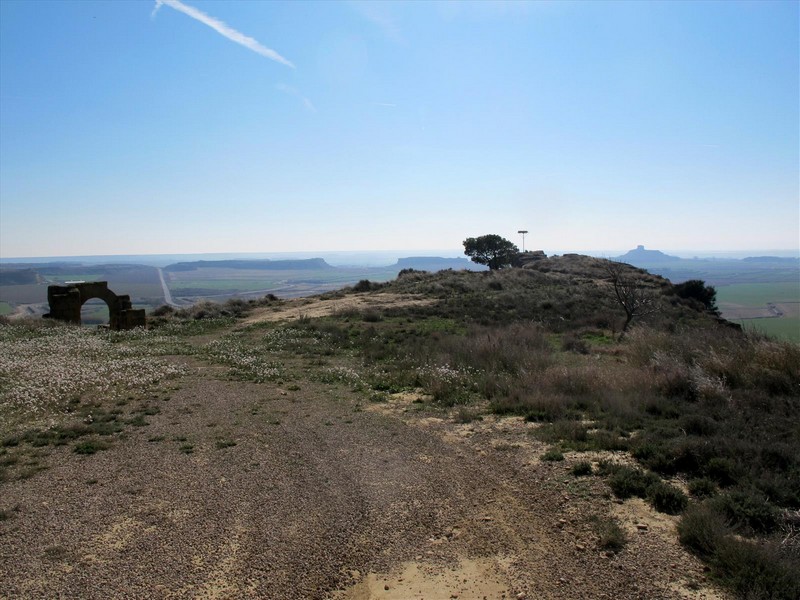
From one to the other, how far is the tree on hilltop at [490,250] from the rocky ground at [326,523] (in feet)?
179

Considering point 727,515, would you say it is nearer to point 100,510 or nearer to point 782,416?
point 782,416

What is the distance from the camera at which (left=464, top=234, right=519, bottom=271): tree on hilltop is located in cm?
6131

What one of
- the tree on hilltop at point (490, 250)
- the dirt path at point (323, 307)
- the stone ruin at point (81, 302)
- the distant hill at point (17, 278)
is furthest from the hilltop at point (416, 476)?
the distant hill at point (17, 278)

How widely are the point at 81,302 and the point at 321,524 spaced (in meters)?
27.1

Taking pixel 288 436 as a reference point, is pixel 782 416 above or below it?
above

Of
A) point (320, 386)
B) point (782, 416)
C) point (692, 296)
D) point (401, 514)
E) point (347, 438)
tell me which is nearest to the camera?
point (401, 514)

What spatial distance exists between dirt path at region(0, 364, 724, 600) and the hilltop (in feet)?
0.08

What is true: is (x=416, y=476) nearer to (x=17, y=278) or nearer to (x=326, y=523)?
(x=326, y=523)

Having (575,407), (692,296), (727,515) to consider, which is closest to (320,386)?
Answer: (575,407)

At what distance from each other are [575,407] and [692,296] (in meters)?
35.6

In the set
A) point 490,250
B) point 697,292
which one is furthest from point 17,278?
point 697,292

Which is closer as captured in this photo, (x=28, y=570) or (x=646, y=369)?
(x=28, y=570)

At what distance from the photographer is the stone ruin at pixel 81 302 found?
24922 millimetres

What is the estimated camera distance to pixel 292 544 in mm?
4730
